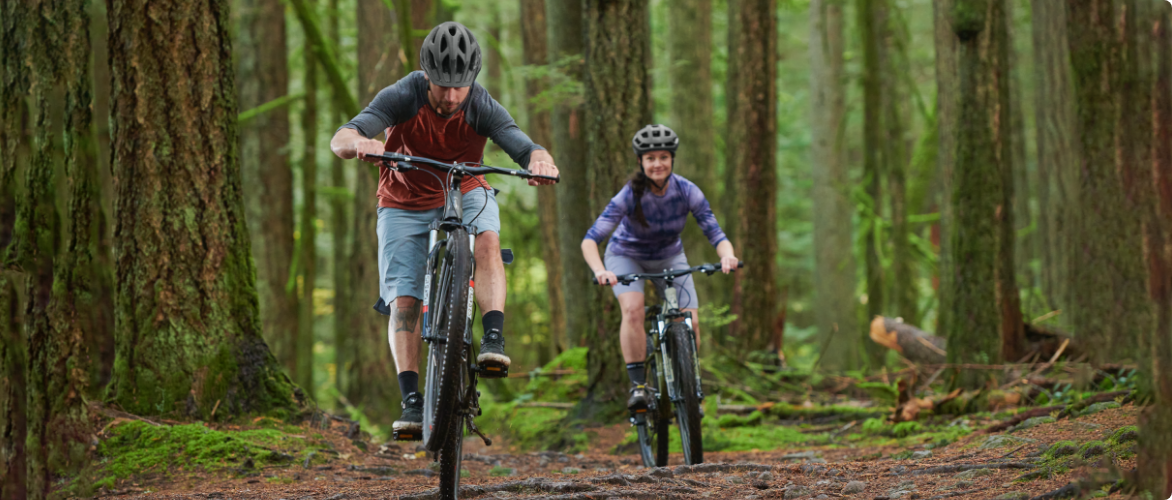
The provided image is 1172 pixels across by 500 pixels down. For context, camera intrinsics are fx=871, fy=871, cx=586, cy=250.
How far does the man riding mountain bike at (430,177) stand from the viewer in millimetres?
4652

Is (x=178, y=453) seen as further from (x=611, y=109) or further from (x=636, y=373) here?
(x=611, y=109)

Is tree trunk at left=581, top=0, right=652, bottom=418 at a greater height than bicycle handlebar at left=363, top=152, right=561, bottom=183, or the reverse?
tree trunk at left=581, top=0, right=652, bottom=418

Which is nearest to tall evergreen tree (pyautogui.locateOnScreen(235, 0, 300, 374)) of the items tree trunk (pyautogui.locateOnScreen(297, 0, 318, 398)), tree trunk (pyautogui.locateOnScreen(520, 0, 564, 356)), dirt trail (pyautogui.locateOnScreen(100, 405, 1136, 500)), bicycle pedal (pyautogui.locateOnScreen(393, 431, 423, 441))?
tree trunk (pyautogui.locateOnScreen(297, 0, 318, 398))

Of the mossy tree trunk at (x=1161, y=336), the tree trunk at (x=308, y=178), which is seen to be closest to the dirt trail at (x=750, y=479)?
the mossy tree trunk at (x=1161, y=336)

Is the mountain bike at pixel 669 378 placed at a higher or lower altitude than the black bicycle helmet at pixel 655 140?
lower

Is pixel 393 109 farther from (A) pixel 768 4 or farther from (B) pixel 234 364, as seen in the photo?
(A) pixel 768 4

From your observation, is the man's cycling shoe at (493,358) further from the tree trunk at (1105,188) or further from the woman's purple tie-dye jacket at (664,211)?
the tree trunk at (1105,188)

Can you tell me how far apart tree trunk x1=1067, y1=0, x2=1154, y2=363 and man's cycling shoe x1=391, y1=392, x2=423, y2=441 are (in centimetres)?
601

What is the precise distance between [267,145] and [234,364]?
8.87 metres

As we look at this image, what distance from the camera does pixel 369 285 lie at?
48.8 ft

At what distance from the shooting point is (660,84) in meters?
23.3

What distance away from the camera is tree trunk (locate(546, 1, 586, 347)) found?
10523 mm

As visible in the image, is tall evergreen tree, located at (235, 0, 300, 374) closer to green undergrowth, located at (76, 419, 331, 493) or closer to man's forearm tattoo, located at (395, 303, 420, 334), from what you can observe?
green undergrowth, located at (76, 419, 331, 493)

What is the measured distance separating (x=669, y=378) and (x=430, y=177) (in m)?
2.58
